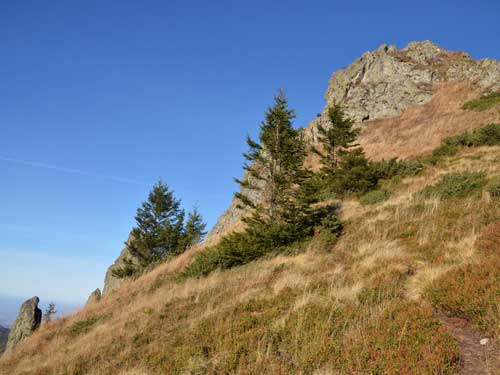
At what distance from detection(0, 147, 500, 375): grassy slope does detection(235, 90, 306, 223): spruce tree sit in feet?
10.8

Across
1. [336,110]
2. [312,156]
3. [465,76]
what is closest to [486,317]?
[336,110]

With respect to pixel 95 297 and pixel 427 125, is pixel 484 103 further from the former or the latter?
pixel 95 297

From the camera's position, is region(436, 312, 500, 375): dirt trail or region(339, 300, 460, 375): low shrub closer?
region(436, 312, 500, 375): dirt trail

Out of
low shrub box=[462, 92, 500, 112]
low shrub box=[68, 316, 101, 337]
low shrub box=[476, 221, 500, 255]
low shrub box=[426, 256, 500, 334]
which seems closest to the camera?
low shrub box=[426, 256, 500, 334]

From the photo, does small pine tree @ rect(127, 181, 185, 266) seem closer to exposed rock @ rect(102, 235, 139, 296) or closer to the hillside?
exposed rock @ rect(102, 235, 139, 296)

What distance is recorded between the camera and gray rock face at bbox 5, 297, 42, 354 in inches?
1009

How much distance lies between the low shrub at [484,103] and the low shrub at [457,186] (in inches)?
785

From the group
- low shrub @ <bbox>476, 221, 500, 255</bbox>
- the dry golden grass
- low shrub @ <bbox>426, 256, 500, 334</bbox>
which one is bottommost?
low shrub @ <bbox>426, 256, 500, 334</bbox>

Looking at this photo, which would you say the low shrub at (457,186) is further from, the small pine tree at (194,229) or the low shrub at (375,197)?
the small pine tree at (194,229)

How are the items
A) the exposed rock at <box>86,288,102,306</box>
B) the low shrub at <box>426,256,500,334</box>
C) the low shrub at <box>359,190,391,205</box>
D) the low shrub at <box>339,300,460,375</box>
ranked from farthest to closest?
the exposed rock at <box>86,288,102,306</box>
the low shrub at <box>359,190,391,205</box>
the low shrub at <box>426,256,500,334</box>
the low shrub at <box>339,300,460,375</box>

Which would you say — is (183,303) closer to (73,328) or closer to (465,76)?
(73,328)

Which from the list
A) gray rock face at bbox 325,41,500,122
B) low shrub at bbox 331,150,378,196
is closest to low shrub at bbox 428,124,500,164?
low shrub at bbox 331,150,378,196

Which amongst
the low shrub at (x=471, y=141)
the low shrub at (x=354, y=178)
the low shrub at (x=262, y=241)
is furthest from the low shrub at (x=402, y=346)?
the low shrub at (x=471, y=141)

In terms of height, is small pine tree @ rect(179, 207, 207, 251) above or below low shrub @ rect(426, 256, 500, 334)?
above
